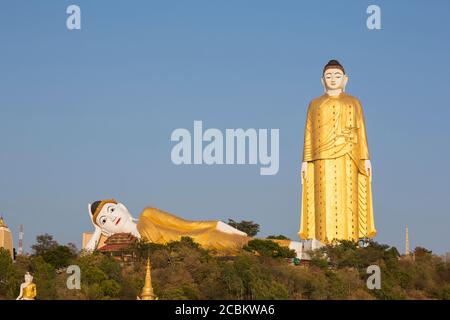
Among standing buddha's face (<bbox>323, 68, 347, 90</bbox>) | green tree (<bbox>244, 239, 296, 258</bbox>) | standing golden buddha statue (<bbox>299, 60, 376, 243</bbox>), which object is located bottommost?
green tree (<bbox>244, 239, 296, 258</bbox>)

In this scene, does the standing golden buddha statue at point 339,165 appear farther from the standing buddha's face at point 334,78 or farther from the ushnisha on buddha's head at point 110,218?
the ushnisha on buddha's head at point 110,218

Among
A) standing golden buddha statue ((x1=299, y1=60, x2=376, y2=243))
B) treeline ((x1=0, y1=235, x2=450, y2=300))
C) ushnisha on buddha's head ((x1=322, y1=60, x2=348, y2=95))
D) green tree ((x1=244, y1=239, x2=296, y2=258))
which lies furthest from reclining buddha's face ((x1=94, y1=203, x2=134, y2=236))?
ushnisha on buddha's head ((x1=322, y1=60, x2=348, y2=95))

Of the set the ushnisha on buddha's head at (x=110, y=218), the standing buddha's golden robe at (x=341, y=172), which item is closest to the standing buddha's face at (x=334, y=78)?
the standing buddha's golden robe at (x=341, y=172)

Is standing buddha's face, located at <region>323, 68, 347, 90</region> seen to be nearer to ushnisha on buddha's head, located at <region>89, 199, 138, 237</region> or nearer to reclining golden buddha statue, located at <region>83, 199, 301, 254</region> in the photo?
reclining golden buddha statue, located at <region>83, 199, 301, 254</region>

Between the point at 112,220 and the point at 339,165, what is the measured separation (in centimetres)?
1003

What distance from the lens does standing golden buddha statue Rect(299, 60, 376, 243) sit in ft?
164

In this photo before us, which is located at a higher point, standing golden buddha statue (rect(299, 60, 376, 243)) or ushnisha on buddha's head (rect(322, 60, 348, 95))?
ushnisha on buddha's head (rect(322, 60, 348, 95))

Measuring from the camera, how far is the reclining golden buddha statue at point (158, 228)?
162 feet

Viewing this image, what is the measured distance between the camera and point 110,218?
50.4m

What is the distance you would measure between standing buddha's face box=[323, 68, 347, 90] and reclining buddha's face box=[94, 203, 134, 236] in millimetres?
10379

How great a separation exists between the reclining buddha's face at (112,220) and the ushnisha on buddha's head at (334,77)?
10.4 m
